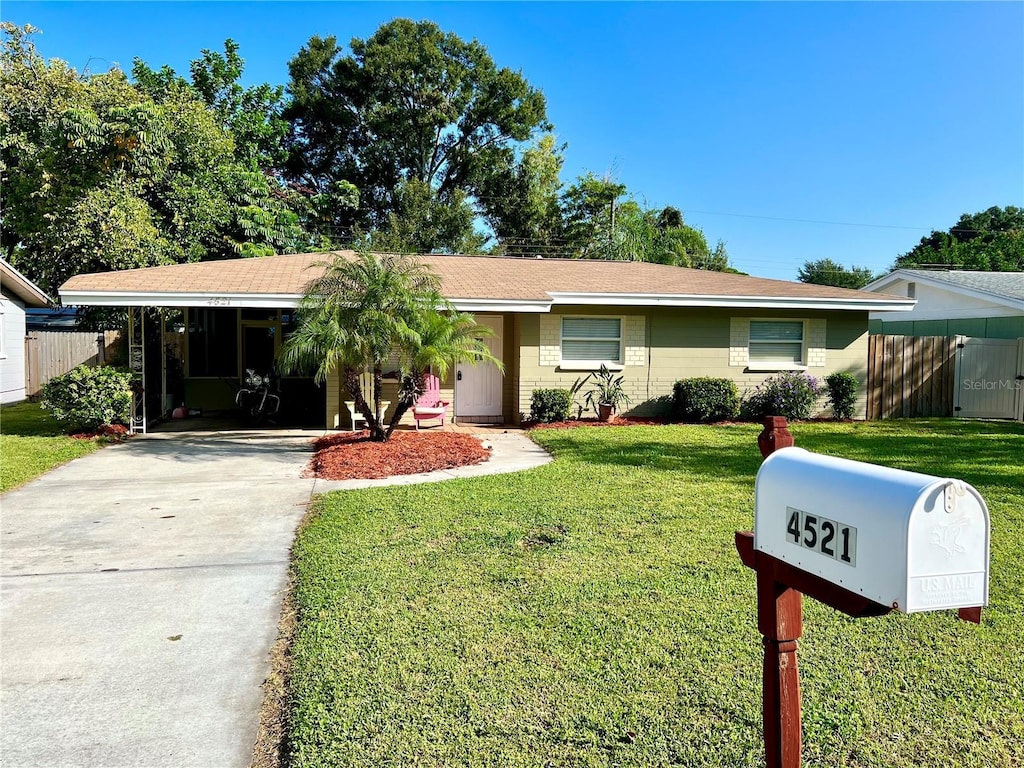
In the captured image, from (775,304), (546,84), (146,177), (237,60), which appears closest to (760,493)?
(775,304)

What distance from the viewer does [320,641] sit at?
370 centimetres

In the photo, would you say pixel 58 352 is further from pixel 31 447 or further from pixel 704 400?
pixel 704 400

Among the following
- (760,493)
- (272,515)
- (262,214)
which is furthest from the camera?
(262,214)

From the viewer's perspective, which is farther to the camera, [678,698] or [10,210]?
[10,210]

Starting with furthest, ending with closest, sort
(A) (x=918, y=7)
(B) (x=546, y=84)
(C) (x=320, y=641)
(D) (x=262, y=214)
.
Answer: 1. (B) (x=546, y=84)
2. (D) (x=262, y=214)
3. (A) (x=918, y=7)
4. (C) (x=320, y=641)

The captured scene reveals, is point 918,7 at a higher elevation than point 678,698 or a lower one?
higher

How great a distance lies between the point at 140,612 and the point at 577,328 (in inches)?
428

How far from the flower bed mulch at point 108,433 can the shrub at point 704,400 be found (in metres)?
10.8

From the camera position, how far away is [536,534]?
5785mm

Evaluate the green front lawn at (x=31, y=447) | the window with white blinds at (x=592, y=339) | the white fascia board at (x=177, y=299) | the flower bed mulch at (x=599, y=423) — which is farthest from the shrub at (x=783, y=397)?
the green front lawn at (x=31, y=447)

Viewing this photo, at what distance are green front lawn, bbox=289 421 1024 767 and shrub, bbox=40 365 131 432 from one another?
709 cm

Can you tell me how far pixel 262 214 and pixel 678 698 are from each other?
66.7 feet

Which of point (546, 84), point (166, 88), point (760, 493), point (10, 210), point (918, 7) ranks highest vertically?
point (546, 84)

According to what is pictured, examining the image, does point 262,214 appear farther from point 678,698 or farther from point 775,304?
point 678,698
